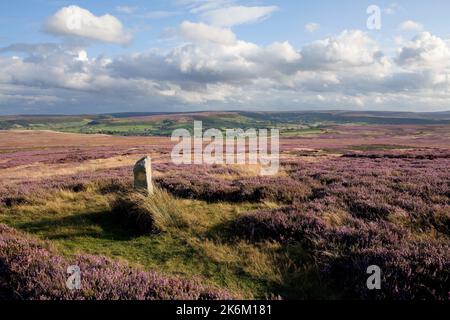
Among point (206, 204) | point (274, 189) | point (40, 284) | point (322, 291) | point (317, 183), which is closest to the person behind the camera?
point (40, 284)

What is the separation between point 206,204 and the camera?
12477 millimetres

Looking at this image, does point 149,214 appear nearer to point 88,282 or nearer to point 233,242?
point 233,242

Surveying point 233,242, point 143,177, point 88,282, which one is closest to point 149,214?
point 233,242

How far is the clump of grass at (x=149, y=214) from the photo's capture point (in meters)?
9.46

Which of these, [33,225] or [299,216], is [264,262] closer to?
[299,216]

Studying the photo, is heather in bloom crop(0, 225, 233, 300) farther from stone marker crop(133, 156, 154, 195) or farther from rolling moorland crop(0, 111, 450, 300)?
stone marker crop(133, 156, 154, 195)

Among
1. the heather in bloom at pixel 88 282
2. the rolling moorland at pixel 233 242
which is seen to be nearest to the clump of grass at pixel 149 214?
the rolling moorland at pixel 233 242

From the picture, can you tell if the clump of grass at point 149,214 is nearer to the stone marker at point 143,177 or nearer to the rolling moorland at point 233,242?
the rolling moorland at point 233,242

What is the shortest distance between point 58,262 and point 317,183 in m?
11.3

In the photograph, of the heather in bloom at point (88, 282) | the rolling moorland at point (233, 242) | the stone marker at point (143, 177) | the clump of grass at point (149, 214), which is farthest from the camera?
the stone marker at point (143, 177)

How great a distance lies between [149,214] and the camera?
971 centimetres

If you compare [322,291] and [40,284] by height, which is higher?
[40,284]

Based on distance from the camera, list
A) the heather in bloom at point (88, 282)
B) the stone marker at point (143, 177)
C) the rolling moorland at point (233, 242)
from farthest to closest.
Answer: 1. the stone marker at point (143, 177)
2. the rolling moorland at point (233, 242)
3. the heather in bloom at point (88, 282)
